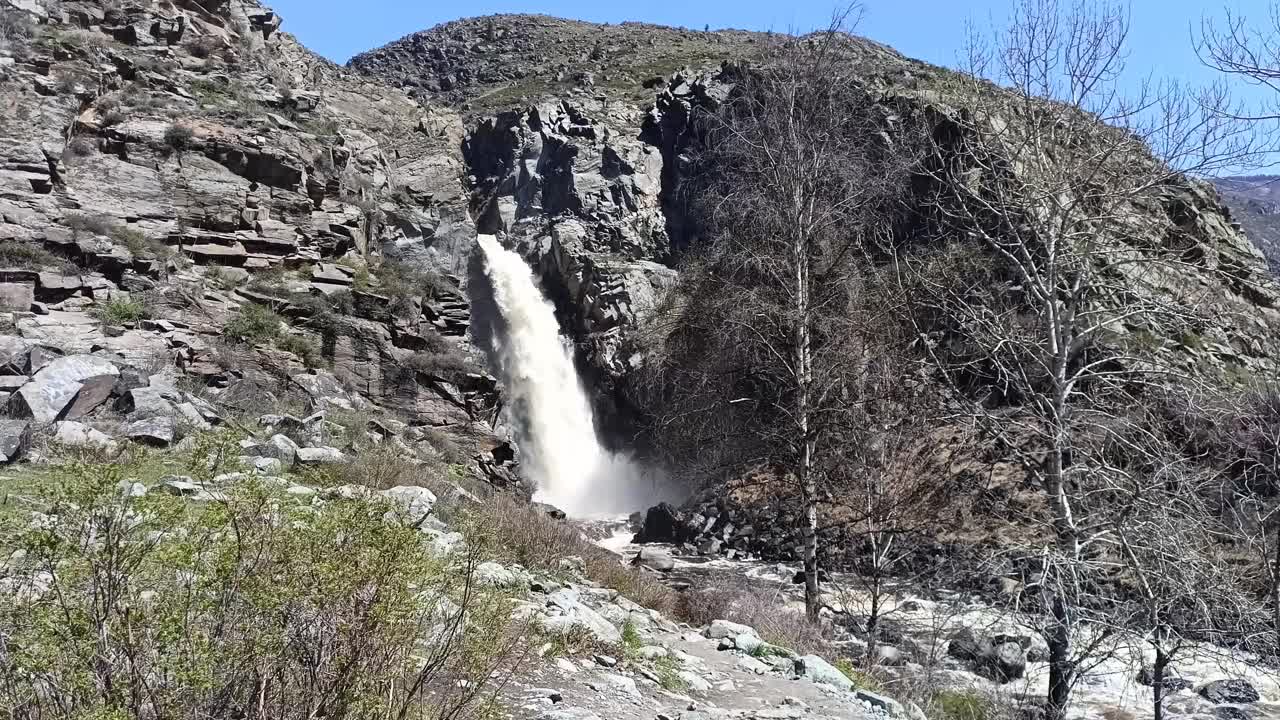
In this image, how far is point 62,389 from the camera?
790 centimetres

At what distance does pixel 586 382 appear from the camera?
101ft

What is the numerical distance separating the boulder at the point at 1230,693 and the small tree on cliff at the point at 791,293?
15.5 ft

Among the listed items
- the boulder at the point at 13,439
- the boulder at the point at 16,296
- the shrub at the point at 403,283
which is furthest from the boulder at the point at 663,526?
the boulder at the point at 13,439

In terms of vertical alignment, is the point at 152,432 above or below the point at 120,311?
below

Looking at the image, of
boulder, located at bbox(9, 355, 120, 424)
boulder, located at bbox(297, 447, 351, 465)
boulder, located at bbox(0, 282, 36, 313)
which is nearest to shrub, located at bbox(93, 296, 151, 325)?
boulder, located at bbox(0, 282, 36, 313)

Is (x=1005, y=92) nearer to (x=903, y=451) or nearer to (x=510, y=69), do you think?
(x=903, y=451)

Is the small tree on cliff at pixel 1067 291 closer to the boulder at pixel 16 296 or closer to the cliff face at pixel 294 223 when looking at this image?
the cliff face at pixel 294 223

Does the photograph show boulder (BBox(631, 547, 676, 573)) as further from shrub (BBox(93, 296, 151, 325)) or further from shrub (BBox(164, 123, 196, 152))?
shrub (BBox(164, 123, 196, 152))

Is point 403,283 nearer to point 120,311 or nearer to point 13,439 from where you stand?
point 120,311

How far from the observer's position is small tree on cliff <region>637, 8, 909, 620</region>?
8.89 m

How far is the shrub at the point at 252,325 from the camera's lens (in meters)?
14.1

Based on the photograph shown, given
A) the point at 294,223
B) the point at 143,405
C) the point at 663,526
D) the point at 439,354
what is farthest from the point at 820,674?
the point at 294,223

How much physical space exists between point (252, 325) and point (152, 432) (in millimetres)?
7786

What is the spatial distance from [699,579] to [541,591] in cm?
760
